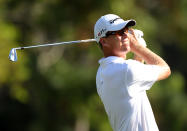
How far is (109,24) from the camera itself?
4.62 metres

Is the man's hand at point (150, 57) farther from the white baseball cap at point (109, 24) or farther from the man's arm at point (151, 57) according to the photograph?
the white baseball cap at point (109, 24)

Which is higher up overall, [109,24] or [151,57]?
[109,24]

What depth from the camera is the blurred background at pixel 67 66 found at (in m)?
19.5

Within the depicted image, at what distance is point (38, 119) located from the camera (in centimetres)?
2133

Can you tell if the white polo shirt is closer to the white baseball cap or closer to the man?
the man

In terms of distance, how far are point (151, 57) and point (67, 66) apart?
52.2 ft

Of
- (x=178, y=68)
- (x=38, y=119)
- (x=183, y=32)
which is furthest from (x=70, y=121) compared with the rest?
(x=178, y=68)

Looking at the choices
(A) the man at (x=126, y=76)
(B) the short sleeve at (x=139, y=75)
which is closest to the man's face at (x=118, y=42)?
(A) the man at (x=126, y=76)

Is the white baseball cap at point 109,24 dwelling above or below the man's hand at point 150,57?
above

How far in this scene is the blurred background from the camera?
64.0 ft

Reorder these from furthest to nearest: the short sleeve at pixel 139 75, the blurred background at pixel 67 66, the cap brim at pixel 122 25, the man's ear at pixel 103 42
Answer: the blurred background at pixel 67 66 < the man's ear at pixel 103 42 < the cap brim at pixel 122 25 < the short sleeve at pixel 139 75

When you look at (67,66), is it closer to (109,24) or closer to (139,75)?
(109,24)

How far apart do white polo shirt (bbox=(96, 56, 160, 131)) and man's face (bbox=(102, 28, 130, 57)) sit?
0.23 feet

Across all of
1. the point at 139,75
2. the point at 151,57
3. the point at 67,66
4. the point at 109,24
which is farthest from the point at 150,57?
the point at 67,66
